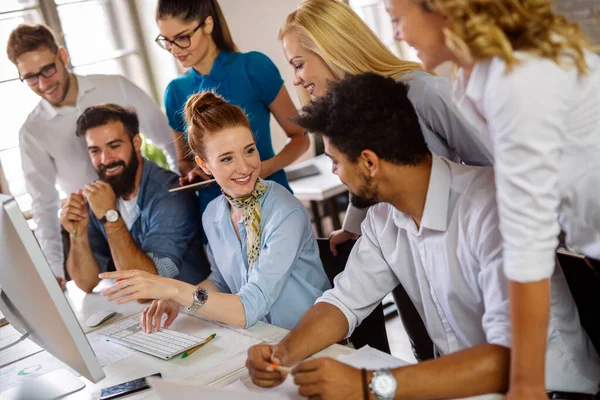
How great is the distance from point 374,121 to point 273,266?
618 millimetres

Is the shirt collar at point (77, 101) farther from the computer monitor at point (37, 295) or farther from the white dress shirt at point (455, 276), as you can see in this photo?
the white dress shirt at point (455, 276)

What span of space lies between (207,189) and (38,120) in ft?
2.42

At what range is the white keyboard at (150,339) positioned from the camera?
5.28 feet

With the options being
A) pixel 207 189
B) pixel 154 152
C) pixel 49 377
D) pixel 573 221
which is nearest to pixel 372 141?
pixel 573 221

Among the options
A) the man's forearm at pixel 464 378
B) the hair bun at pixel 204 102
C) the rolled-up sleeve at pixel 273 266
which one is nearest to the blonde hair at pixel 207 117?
the hair bun at pixel 204 102

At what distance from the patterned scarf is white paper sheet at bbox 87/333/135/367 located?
400 mm

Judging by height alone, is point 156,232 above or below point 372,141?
below

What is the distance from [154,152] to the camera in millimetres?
2758

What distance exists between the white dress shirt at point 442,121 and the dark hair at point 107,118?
136 cm

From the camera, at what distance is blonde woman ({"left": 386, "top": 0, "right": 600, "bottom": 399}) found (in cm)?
97

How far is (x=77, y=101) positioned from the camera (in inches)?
105

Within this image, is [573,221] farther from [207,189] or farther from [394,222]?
[207,189]

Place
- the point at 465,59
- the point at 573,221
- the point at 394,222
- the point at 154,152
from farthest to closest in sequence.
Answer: the point at 154,152
the point at 394,222
the point at 573,221
the point at 465,59

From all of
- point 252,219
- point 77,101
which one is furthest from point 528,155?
point 77,101
